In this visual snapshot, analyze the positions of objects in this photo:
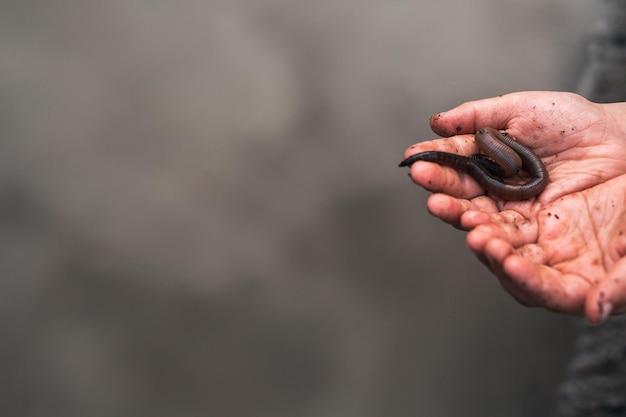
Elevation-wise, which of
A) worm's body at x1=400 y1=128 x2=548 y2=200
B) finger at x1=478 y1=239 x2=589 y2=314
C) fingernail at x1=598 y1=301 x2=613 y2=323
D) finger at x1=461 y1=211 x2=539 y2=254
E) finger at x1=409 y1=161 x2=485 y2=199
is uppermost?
worm's body at x1=400 y1=128 x2=548 y2=200

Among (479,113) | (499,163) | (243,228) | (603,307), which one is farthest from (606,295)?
(243,228)

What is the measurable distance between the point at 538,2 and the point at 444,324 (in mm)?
5797

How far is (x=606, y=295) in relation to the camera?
3053 millimetres

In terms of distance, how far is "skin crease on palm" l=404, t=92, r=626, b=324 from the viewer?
10.8ft

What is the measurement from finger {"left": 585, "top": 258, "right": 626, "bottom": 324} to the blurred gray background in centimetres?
379

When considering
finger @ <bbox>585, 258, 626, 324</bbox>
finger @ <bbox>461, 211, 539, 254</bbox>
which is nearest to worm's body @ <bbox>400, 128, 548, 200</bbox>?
Answer: finger @ <bbox>461, 211, 539, 254</bbox>

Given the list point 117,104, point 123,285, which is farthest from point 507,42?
point 123,285

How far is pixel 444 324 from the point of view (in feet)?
22.5

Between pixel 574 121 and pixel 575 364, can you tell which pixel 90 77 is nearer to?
pixel 574 121

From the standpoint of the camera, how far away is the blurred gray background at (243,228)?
21.3ft

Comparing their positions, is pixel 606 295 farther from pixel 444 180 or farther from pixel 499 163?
pixel 499 163

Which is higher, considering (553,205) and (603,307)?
(553,205)

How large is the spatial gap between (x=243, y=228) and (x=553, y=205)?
4.35 m

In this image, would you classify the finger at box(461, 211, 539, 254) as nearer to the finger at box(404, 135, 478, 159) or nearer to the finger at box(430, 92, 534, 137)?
the finger at box(404, 135, 478, 159)
